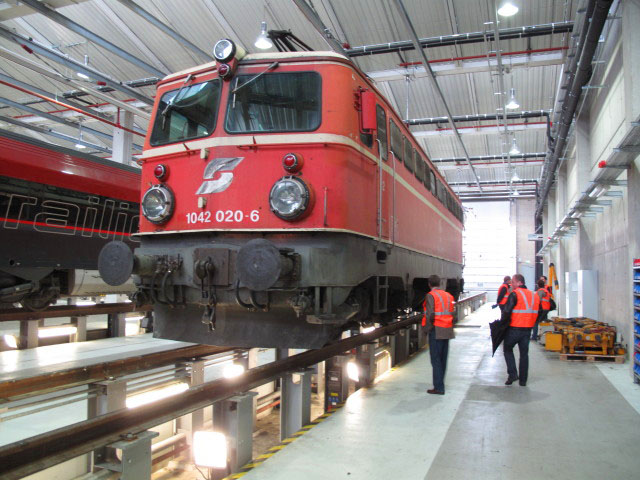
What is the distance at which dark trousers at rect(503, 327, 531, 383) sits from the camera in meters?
6.76

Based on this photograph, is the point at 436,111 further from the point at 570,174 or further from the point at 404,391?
the point at 404,391

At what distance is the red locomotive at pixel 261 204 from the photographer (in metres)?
4.52

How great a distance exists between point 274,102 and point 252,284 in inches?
76.2

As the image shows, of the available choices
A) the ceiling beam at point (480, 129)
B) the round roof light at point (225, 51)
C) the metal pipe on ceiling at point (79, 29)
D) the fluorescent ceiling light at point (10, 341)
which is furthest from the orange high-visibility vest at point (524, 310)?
the ceiling beam at point (480, 129)

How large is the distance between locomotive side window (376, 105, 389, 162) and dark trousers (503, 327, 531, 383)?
3.07 metres

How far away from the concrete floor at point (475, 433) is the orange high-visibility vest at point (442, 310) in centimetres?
86

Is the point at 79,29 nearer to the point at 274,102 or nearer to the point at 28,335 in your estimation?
the point at 28,335

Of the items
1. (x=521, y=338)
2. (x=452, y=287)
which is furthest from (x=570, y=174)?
(x=521, y=338)

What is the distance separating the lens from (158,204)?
512cm

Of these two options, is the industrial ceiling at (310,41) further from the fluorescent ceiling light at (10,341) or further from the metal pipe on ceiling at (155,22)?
the fluorescent ceiling light at (10,341)

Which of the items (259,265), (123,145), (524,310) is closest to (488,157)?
(123,145)

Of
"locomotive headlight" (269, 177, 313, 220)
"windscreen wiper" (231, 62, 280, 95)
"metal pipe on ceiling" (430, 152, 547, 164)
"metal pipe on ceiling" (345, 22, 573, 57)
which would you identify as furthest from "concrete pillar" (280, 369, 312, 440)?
"metal pipe on ceiling" (430, 152, 547, 164)

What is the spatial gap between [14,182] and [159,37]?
6667 mm

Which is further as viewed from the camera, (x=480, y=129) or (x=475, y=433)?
(x=480, y=129)
